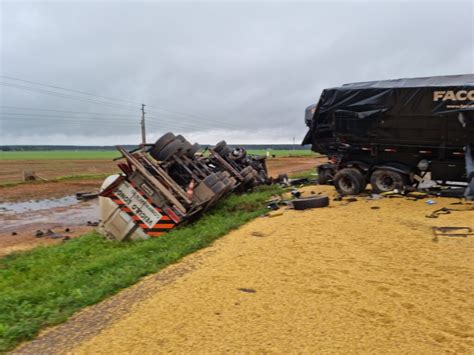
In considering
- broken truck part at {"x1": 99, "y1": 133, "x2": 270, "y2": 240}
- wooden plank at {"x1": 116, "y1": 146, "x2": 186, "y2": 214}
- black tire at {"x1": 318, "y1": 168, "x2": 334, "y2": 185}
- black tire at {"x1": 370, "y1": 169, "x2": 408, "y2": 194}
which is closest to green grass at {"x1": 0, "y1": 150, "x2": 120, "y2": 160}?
black tire at {"x1": 318, "y1": 168, "x2": 334, "y2": 185}

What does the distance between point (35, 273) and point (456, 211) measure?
26.5 feet

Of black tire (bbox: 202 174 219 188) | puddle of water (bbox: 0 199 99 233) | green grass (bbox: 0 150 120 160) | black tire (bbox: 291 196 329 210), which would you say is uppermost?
green grass (bbox: 0 150 120 160)

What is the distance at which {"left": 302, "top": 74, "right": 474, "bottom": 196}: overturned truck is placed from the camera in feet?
32.0

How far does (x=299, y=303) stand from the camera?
13.1 ft

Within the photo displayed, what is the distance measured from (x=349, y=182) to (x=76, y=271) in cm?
768

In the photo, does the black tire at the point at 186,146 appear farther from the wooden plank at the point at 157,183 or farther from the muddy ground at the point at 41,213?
the muddy ground at the point at 41,213

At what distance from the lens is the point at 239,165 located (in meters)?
16.5

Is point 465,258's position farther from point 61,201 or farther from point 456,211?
point 61,201

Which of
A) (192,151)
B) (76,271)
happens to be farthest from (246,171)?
(76,271)

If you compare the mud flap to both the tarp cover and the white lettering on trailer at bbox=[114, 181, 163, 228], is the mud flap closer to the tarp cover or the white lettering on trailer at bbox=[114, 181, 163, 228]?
the tarp cover

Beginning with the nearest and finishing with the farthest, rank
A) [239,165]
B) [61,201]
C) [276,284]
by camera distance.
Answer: [276,284], [239,165], [61,201]

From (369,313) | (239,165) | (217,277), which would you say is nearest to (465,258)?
(369,313)

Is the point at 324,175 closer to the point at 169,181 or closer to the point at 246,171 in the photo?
the point at 246,171

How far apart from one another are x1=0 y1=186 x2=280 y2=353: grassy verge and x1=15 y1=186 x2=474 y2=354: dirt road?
28 centimetres
